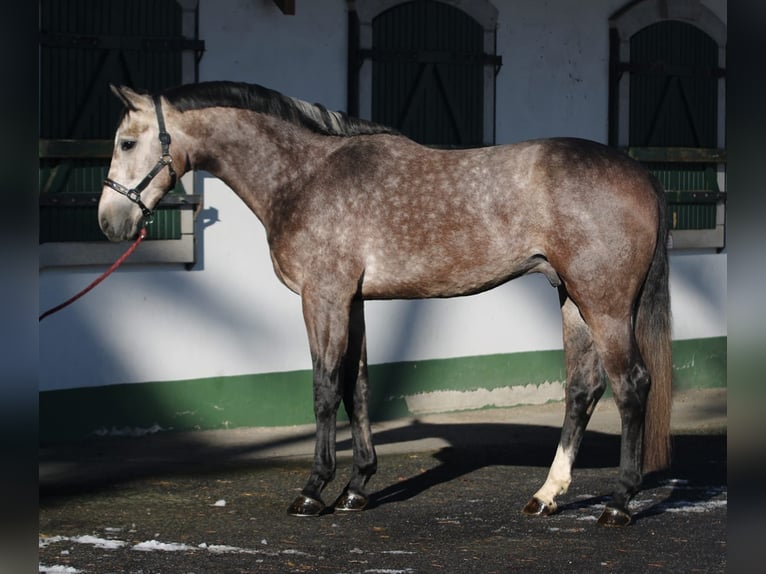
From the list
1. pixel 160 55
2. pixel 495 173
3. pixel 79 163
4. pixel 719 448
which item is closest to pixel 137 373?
pixel 79 163

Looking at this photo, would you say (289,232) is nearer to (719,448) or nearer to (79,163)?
(79,163)

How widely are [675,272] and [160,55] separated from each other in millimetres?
5114

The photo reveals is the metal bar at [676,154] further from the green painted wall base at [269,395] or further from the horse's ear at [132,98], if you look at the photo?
the horse's ear at [132,98]

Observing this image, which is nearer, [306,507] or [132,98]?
[132,98]

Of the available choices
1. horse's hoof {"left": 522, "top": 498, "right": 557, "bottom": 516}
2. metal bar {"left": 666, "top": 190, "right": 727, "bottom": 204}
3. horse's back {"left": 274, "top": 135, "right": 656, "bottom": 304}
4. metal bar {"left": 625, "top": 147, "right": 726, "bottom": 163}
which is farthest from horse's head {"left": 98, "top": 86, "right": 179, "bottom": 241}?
metal bar {"left": 666, "top": 190, "right": 727, "bottom": 204}

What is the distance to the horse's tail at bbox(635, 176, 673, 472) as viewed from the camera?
5.57 metres

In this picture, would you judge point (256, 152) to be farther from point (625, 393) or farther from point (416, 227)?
point (625, 393)

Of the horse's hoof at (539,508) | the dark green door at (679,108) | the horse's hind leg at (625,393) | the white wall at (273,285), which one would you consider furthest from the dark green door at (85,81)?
the dark green door at (679,108)

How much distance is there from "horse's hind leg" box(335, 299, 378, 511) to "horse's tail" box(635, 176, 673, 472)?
1.39 m

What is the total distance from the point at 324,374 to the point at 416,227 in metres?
0.87

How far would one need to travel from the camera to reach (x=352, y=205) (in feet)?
18.7

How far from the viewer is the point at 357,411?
6.00 m

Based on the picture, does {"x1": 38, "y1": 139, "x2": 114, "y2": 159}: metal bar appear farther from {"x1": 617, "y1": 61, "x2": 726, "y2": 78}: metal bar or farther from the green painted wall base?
{"x1": 617, "y1": 61, "x2": 726, "y2": 78}: metal bar

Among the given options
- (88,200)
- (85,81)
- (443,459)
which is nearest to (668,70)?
(443,459)
